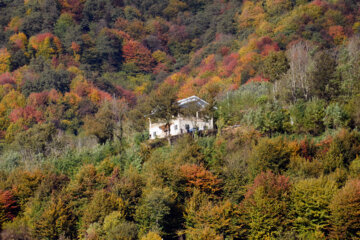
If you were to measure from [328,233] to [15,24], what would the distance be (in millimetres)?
87012

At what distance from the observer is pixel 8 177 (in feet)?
126

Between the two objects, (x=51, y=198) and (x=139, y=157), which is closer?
(x=51, y=198)

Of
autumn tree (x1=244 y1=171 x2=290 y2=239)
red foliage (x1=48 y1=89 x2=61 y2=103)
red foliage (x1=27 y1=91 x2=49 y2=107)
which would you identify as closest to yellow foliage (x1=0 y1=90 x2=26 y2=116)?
red foliage (x1=27 y1=91 x2=49 y2=107)

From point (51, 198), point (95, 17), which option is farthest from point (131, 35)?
point (51, 198)

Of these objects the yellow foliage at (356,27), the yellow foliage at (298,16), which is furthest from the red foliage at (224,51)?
the yellow foliage at (356,27)

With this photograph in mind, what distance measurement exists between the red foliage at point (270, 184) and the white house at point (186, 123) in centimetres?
1277

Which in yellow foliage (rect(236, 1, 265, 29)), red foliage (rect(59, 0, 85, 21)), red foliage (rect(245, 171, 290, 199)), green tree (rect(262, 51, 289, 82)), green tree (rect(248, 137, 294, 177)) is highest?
red foliage (rect(59, 0, 85, 21))

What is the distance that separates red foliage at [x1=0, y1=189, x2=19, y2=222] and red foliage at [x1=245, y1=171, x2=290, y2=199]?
1861 centimetres

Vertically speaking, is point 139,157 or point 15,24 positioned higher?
point 15,24

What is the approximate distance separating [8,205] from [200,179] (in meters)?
15.5

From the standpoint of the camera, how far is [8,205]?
34.2 metres

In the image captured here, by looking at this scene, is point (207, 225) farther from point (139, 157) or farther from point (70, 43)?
point (70, 43)

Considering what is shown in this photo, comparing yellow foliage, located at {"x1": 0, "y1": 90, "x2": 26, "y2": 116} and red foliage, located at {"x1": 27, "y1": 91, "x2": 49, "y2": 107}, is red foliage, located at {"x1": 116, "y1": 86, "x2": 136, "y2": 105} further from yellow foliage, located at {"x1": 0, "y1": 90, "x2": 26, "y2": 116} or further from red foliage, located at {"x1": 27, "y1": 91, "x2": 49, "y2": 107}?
yellow foliage, located at {"x1": 0, "y1": 90, "x2": 26, "y2": 116}

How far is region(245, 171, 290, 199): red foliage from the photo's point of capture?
28406 millimetres
